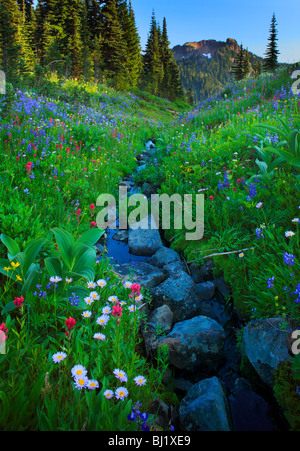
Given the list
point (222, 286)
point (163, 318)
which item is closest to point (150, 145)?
point (222, 286)

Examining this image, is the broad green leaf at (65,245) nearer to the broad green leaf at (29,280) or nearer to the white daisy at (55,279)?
the white daisy at (55,279)

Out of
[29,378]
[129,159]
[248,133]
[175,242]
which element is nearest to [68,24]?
[129,159]

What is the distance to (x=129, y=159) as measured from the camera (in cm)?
985

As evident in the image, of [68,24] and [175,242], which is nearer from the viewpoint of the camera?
[175,242]

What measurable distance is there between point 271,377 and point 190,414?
0.83 m

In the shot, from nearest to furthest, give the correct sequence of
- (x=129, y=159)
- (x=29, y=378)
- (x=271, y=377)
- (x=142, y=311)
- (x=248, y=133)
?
(x=29, y=378)
(x=271, y=377)
(x=142, y=311)
(x=248, y=133)
(x=129, y=159)

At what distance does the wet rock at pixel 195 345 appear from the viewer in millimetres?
2836

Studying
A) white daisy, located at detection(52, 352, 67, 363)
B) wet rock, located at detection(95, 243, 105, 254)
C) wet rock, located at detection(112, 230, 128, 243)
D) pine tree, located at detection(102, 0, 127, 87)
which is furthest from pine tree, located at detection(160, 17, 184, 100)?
white daisy, located at detection(52, 352, 67, 363)

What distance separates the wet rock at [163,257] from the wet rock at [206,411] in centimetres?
229

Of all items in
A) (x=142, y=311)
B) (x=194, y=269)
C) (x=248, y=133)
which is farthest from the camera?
(x=248, y=133)

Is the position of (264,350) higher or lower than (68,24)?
lower

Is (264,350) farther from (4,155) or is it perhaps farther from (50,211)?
(4,155)

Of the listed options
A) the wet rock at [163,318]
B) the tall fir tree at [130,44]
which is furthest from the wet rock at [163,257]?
the tall fir tree at [130,44]

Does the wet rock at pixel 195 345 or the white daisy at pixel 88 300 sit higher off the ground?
the white daisy at pixel 88 300
